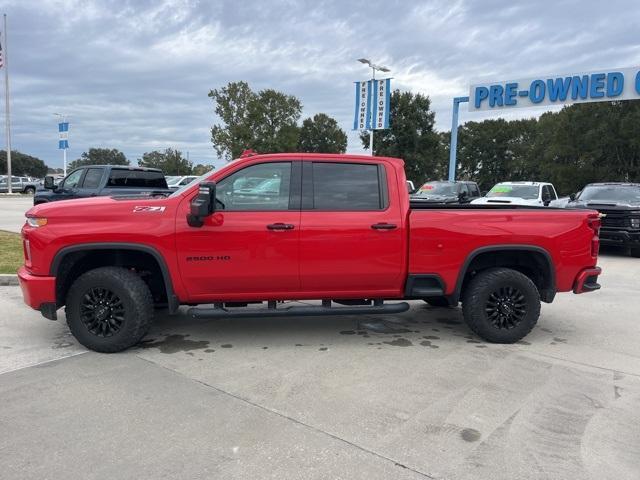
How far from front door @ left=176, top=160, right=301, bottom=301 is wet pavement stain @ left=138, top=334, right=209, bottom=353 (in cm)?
56

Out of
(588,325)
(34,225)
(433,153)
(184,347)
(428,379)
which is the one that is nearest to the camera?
(428,379)

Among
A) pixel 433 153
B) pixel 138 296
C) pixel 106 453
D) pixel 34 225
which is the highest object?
pixel 433 153

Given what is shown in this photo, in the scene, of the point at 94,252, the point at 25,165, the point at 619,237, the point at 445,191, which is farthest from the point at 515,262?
the point at 25,165

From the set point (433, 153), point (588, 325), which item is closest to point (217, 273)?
point (588, 325)

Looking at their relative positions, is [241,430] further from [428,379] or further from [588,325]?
[588,325]

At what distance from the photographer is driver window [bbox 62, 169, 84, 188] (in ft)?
42.7

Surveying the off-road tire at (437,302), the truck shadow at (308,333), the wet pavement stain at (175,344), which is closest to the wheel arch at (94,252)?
the wet pavement stain at (175,344)

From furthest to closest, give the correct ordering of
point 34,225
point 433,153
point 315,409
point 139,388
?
point 433,153
point 34,225
point 139,388
point 315,409

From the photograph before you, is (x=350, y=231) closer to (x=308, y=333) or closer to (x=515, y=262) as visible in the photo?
(x=308, y=333)

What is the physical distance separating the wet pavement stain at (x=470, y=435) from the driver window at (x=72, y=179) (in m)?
12.1

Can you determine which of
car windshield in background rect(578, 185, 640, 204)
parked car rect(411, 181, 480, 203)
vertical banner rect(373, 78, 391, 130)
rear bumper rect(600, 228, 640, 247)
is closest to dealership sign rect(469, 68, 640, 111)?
vertical banner rect(373, 78, 391, 130)

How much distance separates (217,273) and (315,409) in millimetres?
1729

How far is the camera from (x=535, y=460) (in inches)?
123

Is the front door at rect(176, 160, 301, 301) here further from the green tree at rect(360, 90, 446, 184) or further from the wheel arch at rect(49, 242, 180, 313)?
the green tree at rect(360, 90, 446, 184)
